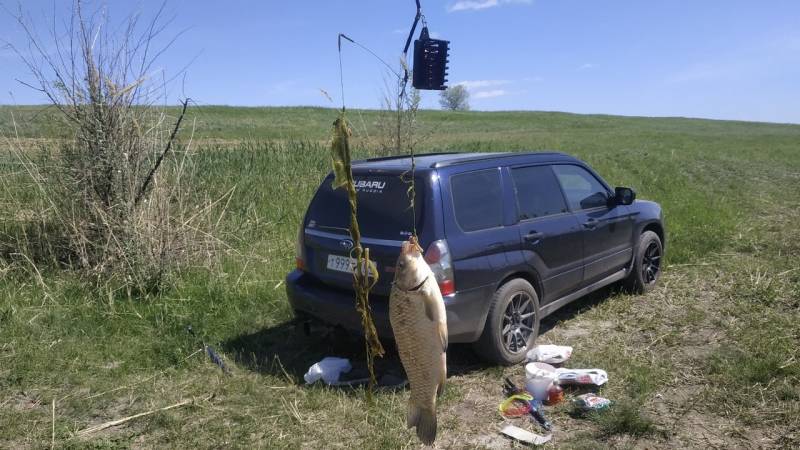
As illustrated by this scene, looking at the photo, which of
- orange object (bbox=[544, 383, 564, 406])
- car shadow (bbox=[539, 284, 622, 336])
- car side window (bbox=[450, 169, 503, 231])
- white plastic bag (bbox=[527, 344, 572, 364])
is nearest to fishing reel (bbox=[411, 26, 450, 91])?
car side window (bbox=[450, 169, 503, 231])

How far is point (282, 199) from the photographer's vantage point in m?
9.66

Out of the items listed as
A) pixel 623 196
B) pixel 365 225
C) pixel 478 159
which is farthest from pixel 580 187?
pixel 365 225

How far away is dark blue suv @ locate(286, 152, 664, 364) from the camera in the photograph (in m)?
4.30

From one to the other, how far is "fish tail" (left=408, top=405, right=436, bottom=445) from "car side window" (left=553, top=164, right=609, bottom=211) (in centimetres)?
392

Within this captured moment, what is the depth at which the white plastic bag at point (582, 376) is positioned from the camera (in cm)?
430

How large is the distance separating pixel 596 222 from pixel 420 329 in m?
4.25

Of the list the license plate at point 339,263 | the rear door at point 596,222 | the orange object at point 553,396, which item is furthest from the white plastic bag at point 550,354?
the license plate at point 339,263

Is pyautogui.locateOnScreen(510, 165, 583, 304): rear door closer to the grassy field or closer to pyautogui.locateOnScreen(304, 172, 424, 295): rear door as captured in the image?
the grassy field

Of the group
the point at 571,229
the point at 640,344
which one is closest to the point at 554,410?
the point at 640,344

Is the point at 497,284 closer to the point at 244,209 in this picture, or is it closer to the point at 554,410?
the point at 554,410

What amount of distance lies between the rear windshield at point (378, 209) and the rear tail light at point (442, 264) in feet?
0.70

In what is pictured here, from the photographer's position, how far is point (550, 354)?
15.8 ft

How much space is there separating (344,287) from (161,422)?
1582 millimetres

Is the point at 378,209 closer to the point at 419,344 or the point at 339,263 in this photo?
the point at 339,263
